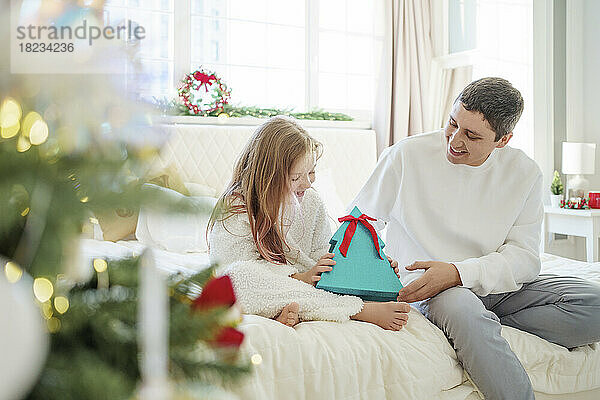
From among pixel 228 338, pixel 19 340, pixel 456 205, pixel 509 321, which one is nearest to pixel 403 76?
pixel 456 205

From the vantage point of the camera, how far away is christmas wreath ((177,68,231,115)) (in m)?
3.62

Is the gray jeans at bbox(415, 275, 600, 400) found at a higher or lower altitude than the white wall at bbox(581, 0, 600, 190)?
lower

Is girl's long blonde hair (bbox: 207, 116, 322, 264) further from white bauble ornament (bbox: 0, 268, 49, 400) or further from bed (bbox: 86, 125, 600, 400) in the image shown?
white bauble ornament (bbox: 0, 268, 49, 400)

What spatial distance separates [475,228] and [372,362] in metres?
0.67

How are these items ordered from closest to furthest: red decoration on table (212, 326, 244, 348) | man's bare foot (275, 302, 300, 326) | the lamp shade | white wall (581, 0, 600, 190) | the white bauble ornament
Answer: the white bauble ornament
red decoration on table (212, 326, 244, 348)
man's bare foot (275, 302, 300, 326)
the lamp shade
white wall (581, 0, 600, 190)

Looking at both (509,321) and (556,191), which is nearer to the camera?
(509,321)

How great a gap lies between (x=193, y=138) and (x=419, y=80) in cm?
181

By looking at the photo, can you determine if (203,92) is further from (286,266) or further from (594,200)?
(594,200)

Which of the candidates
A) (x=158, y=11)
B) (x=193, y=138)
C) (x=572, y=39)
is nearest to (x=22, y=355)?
(x=193, y=138)

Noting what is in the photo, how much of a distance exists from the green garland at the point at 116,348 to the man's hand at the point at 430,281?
1337mm

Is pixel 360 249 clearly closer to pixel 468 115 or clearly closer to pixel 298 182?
pixel 298 182

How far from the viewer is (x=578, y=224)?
369 centimetres

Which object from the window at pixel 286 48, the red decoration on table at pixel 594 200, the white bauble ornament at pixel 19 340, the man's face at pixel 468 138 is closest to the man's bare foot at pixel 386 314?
the man's face at pixel 468 138

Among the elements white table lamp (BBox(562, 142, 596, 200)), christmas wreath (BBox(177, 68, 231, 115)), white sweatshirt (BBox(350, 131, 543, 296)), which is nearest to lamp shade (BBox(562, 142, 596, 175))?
white table lamp (BBox(562, 142, 596, 200))
